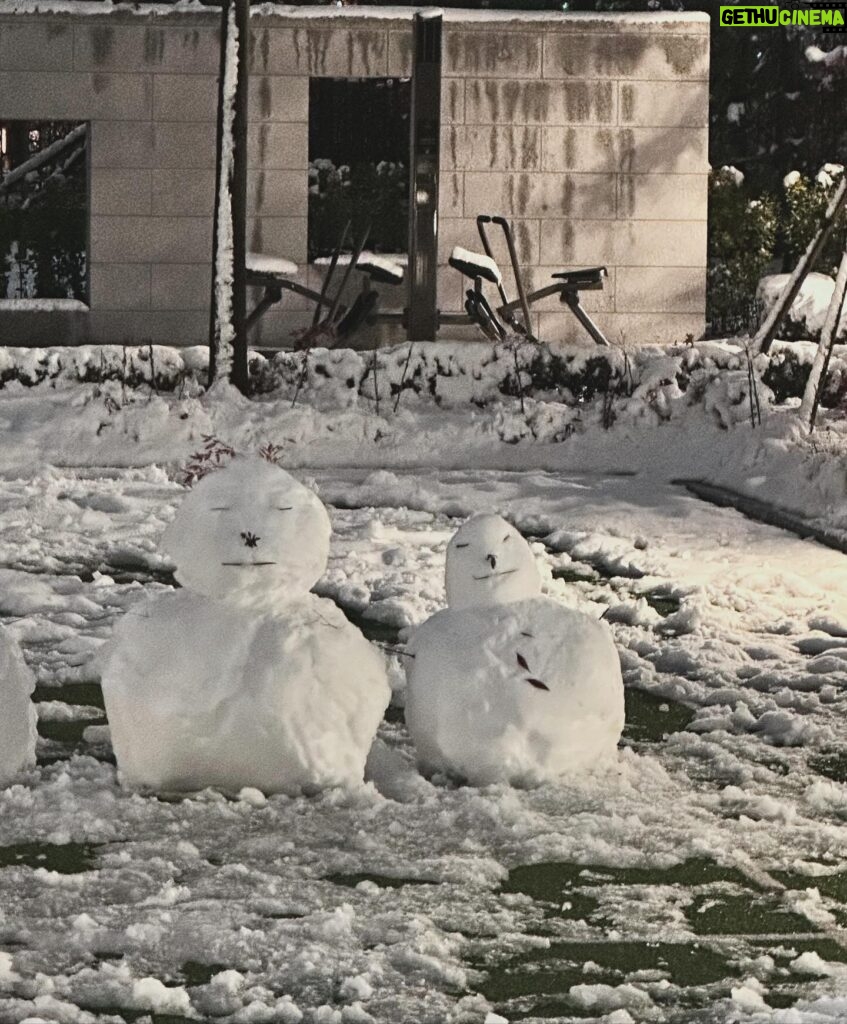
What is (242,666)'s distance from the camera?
5648mm

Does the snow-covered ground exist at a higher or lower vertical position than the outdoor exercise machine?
lower

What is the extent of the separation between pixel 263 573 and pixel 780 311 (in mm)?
12159

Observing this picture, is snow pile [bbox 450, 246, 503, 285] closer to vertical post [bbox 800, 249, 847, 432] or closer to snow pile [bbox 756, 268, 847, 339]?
snow pile [bbox 756, 268, 847, 339]

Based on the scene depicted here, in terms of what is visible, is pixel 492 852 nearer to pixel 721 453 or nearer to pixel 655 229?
pixel 721 453

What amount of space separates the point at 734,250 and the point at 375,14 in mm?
5963

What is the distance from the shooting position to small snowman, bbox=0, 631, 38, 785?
5809 mm

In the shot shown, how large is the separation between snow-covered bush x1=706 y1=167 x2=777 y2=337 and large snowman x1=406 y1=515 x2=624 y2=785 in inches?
752

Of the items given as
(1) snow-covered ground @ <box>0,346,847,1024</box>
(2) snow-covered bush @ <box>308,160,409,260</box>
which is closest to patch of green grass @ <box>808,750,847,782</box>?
(1) snow-covered ground @ <box>0,346,847,1024</box>

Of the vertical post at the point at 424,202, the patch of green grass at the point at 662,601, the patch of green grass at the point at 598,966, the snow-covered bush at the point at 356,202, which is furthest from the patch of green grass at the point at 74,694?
the snow-covered bush at the point at 356,202

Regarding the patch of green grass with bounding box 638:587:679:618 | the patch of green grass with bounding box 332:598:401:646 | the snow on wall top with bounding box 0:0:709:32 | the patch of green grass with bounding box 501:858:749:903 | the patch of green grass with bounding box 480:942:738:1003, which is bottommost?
the patch of green grass with bounding box 480:942:738:1003

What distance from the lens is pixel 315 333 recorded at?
18109 mm

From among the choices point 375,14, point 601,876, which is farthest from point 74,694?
point 375,14

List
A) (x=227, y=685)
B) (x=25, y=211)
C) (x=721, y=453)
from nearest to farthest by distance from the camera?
(x=227, y=685)
(x=721, y=453)
(x=25, y=211)

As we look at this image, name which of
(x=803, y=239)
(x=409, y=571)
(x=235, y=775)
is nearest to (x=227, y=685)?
(x=235, y=775)
